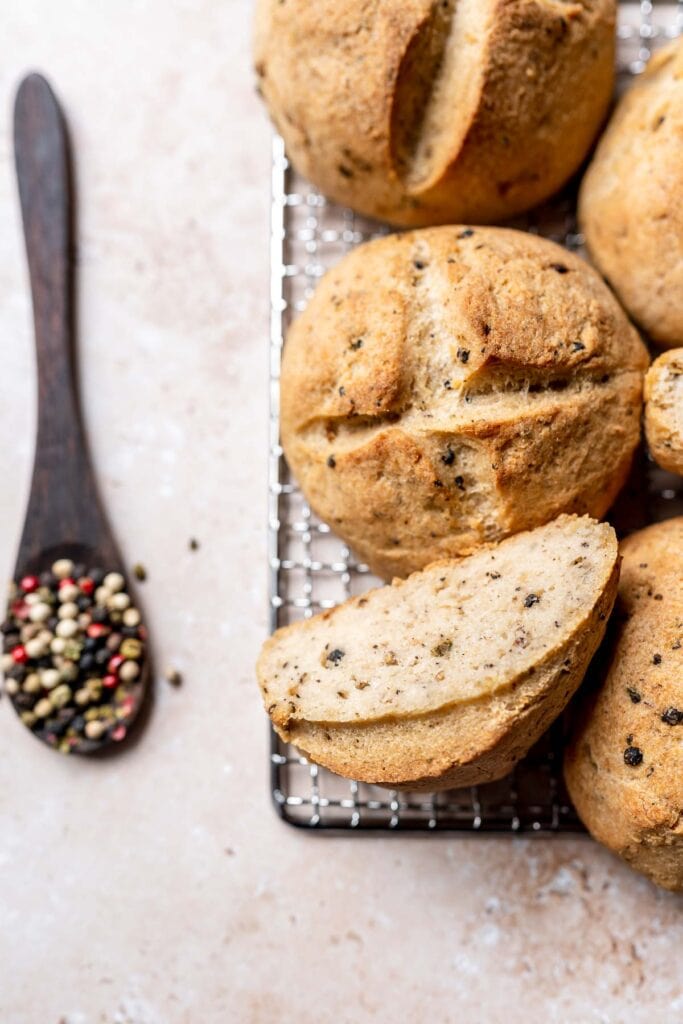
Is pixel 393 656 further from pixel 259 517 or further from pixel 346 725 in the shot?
pixel 259 517

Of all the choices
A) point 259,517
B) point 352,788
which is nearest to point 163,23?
point 259,517

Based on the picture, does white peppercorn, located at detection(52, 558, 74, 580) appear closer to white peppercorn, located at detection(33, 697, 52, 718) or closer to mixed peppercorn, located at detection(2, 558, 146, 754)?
mixed peppercorn, located at detection(2, 558, 146, 754)

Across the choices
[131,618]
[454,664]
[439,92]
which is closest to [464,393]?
[454,664]

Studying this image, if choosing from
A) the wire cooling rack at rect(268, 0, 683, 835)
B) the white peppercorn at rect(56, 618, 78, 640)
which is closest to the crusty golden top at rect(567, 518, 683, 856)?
the wire cooling rack at rect(268, 0, 683, 835)

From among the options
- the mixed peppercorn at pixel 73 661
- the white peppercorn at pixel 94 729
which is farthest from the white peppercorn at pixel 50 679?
the white peppercorn at pixel 94 729

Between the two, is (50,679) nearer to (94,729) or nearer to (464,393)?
(94,729)

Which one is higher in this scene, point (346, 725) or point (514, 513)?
point (514, 513)
